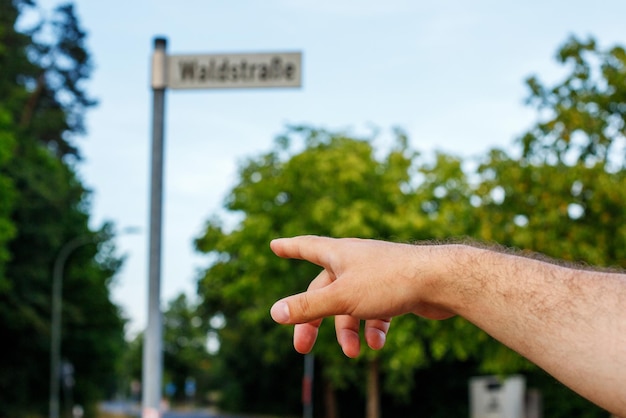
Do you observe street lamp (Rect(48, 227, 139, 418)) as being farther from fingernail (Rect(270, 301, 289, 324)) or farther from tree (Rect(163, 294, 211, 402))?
tree (Rect(163, 294, 211, 402))

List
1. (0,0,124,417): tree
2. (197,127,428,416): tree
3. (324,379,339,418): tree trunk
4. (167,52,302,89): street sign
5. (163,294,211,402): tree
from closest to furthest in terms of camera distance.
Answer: (167,52,302,89): street sign → (197,127,428,416): tree → (0,0,124,417): tree → (324,379,339,418): tree trunk → (163,294,211,402): tree

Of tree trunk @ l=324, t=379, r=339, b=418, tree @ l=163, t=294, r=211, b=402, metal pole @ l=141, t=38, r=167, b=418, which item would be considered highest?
metal pole @ l=141, t=38, r=167, b=418

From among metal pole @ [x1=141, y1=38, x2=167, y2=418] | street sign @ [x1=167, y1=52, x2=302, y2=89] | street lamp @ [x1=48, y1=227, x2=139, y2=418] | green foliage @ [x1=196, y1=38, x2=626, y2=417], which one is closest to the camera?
street sign @ [x1=167, y1=52, x2=302, y2=89]

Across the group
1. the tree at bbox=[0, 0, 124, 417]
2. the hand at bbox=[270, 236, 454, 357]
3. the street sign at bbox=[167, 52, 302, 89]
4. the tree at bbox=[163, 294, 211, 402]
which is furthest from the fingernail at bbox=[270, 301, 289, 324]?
the tree at bbox=[163, 294, 211, 402]

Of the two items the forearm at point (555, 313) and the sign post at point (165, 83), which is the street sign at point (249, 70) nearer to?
→ the sign post at point (165, 83)

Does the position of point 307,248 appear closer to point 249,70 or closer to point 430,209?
point 249,70

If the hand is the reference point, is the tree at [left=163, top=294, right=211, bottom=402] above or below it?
below

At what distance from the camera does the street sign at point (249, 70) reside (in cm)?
696

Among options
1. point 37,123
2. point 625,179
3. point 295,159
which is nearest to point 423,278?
point 625,179

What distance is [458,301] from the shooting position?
4.03ft

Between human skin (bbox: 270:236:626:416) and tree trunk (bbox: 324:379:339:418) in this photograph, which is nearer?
human skin (bbox: 270:236:626:416)

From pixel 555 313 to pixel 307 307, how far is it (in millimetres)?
321

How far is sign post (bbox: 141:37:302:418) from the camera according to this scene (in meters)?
7.00

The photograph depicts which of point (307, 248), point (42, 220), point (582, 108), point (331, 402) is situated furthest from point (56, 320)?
point (307, 248)
